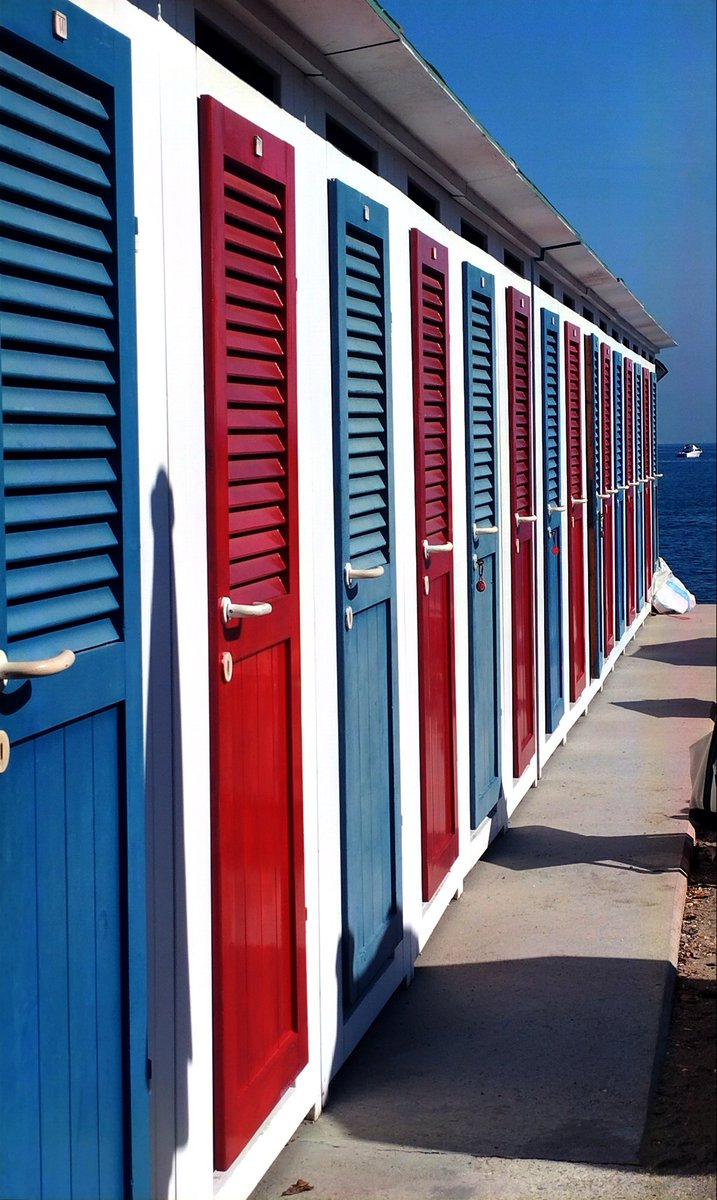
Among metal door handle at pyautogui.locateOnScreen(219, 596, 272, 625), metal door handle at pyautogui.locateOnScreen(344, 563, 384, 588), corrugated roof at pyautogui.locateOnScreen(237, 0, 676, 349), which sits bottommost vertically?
metal door handle at pyautogui.locateOnScreen(219, 596, 272, 625)

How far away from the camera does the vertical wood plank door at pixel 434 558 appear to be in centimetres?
511

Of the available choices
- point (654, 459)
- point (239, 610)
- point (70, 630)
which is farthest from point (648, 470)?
point (70, 630)

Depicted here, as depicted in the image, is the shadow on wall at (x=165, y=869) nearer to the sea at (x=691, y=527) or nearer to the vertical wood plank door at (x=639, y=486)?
the vertical wood plank door at (x=639, y=486)

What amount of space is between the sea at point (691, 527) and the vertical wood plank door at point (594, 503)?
24.2 feet

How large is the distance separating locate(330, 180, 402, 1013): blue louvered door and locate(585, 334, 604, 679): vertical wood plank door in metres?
6.30

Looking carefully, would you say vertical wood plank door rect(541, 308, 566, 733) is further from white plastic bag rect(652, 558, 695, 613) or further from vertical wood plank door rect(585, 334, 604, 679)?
white plastic bag rect(652, 558, 695, 613)

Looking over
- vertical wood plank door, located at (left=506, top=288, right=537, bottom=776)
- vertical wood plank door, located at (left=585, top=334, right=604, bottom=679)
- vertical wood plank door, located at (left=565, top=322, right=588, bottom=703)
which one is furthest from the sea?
vertical wood plank door, located at (left=506, top=288, right=537, bottom=776)

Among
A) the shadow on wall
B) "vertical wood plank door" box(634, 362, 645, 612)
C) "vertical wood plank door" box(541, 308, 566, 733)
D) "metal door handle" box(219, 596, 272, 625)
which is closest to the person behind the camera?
the shadow on wall

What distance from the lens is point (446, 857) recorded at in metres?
5.52

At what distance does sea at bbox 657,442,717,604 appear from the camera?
4594 centimetres

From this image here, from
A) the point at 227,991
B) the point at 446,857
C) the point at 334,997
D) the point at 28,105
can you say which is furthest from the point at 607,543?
the point at 28,105

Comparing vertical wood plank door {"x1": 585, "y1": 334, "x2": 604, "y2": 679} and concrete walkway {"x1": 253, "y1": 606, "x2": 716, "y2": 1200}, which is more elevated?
vertical wood plank door {"x1": 585, "y1": 334, "x2": 604, "y2": 679}

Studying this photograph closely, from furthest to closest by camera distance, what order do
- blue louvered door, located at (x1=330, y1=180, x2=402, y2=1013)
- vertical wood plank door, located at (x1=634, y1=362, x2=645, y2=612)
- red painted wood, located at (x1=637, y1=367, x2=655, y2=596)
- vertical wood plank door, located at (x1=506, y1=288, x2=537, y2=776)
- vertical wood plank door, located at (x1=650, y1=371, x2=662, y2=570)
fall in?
vertical wood plank door, located at (x1=650, y1=371, x2=662, y2=570), red painted wood, located at (x1=637, y1=367, x2=655, y2=596), vertical wood plank door, located at (x1=634, y1=362, x2=645, y2=612), vertical wood plank door, located at (x1=506, y1=288, x2=537, y2=776), blue louvered door, located at (x1=330, y1=180, x2=402, y2=1013)

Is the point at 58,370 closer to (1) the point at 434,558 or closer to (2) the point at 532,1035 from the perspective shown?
(2) the point at 532,1035
